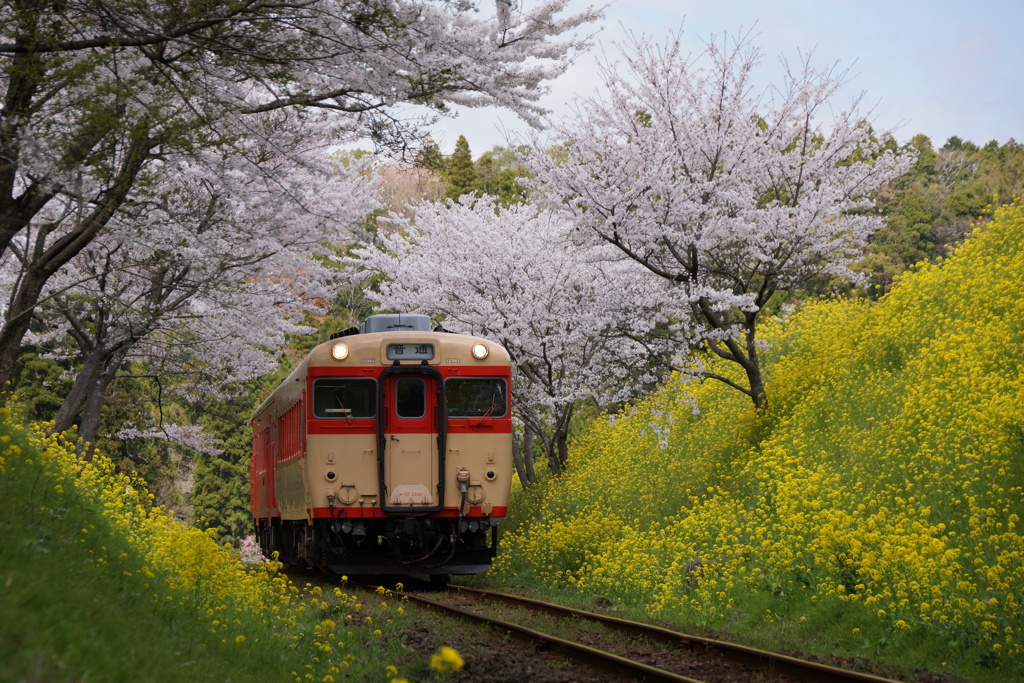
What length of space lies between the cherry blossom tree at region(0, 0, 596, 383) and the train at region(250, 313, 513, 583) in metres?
3.68

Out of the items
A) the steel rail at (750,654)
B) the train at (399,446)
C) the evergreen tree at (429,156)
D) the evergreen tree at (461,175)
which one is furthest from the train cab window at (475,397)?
the evergreen tree at (461,175)

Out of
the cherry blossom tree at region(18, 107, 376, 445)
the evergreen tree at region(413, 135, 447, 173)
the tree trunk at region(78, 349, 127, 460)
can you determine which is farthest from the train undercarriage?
the tree trunk at region(78, 349, 127, 460)

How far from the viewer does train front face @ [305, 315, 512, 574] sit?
430 inches

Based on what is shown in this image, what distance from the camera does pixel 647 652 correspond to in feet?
24.8

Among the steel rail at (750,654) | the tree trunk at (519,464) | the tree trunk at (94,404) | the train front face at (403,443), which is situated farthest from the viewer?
the tree trunk at (519,464)

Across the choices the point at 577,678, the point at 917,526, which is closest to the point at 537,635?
the point at 577,678

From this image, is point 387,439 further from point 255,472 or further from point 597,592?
point 255,472

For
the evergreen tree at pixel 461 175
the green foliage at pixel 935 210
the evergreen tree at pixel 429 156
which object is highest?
the evergreen tree at pixel 461 175

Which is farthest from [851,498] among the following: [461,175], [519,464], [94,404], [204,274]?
[461,175]

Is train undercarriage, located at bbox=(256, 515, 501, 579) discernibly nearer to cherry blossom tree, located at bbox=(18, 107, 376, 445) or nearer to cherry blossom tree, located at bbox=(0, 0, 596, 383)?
cherry blossom tree, located at bbox=(18, 107, 376, 445)

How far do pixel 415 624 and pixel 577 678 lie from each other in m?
2.63

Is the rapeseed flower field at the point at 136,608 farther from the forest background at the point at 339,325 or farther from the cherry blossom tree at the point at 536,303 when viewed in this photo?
the cherry blossom tree at the point at 536,303

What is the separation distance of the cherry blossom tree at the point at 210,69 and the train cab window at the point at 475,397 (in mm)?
4052

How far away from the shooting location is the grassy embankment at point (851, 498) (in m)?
7.55
